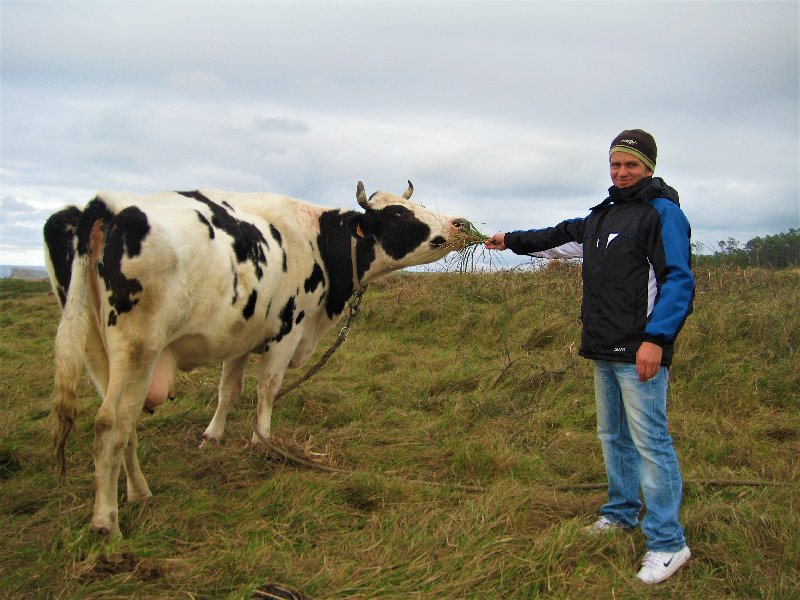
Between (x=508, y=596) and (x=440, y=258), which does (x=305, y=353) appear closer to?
(x=440, y=258)

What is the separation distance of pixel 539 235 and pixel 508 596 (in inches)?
84.3

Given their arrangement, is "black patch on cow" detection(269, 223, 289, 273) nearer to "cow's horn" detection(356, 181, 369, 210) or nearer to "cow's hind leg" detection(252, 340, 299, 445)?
"cow's hind leg" detection(252, 340, 299, 445)

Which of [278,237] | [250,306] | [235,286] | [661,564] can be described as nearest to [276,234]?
[278,237]

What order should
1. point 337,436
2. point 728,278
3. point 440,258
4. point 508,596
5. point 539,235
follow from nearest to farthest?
point 508,596, point 539,235, point 337,436, point 440,258, point 728,278

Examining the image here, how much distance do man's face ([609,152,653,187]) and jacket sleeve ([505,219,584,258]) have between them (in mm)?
450

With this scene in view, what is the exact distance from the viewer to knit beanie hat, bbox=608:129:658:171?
348 centimetres

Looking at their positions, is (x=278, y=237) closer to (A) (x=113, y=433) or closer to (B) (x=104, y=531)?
(A) (x=113, y=433)

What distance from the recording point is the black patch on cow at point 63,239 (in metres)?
3.92

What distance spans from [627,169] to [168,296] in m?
2.63

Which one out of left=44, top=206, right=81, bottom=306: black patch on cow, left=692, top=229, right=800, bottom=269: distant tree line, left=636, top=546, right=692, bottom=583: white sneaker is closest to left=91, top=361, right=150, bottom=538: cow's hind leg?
left=44, top=206, right=81, bottom=306: black patch on cow

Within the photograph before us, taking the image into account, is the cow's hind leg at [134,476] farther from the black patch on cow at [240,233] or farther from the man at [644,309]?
the man at [644,309]

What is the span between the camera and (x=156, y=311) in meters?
3.80

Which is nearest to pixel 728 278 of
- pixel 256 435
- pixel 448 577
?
pixel 256 435

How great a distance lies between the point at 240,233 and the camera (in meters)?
4.69
